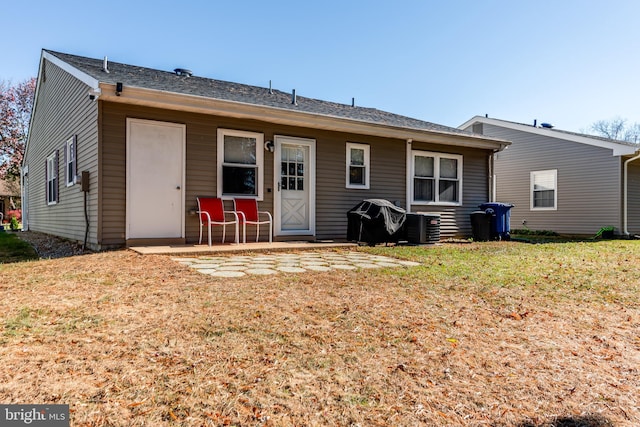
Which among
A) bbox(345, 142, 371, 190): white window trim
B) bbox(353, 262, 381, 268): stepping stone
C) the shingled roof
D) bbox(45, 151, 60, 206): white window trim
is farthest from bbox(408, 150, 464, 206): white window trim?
bbox(45, 151, 60, 206): white window trim

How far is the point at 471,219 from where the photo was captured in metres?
9.76

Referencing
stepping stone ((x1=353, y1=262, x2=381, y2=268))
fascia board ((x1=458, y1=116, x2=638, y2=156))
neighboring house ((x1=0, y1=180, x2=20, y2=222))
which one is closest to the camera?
stepping stone ((x1=353, y1=262, x2=381, y2=268))

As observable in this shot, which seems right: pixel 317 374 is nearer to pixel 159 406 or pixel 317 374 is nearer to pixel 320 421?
pixel 320 421

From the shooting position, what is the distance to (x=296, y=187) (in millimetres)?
8109

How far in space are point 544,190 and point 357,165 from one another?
8.52m

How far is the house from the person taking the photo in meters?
6.36

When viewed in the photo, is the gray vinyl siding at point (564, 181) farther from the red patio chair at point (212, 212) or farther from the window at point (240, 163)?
the red patio chair at point (212, 212)

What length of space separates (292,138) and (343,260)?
334 centimetres

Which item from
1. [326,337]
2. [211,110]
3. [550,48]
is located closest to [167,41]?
[211,110]

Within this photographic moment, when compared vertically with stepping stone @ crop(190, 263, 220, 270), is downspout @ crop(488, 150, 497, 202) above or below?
above

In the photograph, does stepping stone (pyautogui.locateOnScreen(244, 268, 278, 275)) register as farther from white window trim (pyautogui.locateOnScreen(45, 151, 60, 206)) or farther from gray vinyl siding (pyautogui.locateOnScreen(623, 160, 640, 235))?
gray vinyl siding (pyautogui.locateOnScreen(623, 160, 640, 235))

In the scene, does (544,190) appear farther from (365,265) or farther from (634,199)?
(365,265)

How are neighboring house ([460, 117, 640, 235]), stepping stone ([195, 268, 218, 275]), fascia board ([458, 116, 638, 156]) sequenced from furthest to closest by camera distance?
neighboring house ([460, 117, 640, 235]), fascia board ([458, 116, 638, 156]), stepping stone ([195, 268, 218, 275])

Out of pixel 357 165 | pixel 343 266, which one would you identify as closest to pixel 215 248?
pixel 343 266
